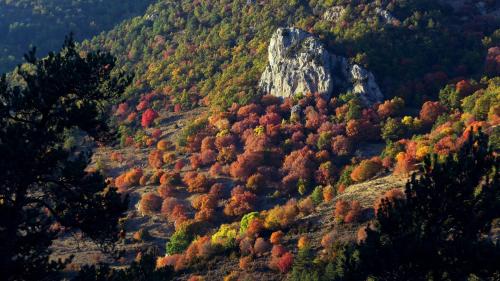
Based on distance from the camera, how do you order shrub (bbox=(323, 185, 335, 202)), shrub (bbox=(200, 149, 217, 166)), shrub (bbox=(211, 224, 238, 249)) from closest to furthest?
1. shrub (bbox=(211, 224, 238, 249))
2. shrub (bbox=(323, 185, 335, 202))
3. shrub (bbox=(200, 149, 217, 166))

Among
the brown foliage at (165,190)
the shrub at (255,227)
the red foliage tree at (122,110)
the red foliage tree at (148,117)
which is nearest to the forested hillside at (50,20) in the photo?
the red foliage tree at (122,110)

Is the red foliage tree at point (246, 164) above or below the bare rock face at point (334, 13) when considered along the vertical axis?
below

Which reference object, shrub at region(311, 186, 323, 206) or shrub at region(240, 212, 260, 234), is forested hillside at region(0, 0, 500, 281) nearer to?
shrub at region(311, 186, 323, 206)

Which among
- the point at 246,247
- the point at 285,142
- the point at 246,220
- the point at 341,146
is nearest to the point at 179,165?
the point at 285,142

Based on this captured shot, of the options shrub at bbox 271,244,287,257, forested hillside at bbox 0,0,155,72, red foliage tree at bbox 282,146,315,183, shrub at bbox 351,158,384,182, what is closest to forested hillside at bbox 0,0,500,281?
shrub at bbox 351,158,384,182

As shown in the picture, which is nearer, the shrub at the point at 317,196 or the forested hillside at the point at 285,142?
the forested hillside at the point at 285,142

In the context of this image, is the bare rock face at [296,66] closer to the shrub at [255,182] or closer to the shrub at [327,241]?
the shrub at [255,182]
